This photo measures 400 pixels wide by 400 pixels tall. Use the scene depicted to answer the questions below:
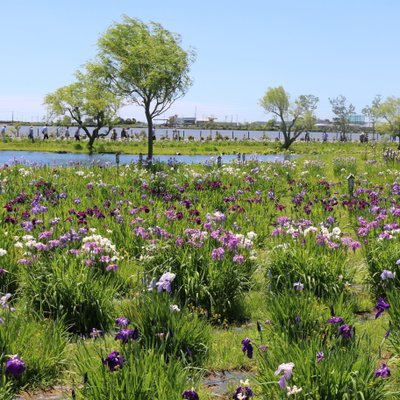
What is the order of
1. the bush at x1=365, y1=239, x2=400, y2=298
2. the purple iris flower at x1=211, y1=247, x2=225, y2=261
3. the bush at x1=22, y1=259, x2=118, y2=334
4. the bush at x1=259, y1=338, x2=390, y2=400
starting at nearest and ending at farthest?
the bush at x1=259, y1=338, x2=390, y2=400 < the bush at x1=22, y1=259, x2=118, y2=334 < the purple iris flower at x1=211, y1=247, x2=225, y2=261 < the bush at x1=365, y1=239, x2=400, y2=298

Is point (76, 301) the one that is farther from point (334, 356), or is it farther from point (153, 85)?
point (153, 85)

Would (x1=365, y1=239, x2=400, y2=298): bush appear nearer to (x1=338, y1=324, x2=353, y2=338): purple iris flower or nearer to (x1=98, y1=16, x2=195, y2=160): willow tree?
(x1=338, y1=324, x2=353, y2=338): purple iris flower

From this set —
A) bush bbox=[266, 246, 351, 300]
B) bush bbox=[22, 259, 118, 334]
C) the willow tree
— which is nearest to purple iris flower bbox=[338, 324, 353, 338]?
bush bbox=[266, 246, 351, 300]

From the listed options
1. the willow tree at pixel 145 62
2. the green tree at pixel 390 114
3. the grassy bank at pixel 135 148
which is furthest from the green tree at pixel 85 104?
the green tree at pixel 390 114

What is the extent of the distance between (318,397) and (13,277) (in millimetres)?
4657

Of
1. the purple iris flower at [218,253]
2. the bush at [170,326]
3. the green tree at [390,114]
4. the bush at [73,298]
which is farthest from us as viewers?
the green tree at [390,114]

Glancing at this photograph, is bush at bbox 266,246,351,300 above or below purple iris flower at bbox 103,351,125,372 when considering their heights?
below

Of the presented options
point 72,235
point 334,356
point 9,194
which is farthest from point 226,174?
point 334,356

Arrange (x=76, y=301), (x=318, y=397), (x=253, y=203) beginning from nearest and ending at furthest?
(x=318, y=397) → (x=76, y=301) → (x=253, y=203)

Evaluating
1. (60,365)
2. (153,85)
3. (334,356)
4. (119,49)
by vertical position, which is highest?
(119,49)

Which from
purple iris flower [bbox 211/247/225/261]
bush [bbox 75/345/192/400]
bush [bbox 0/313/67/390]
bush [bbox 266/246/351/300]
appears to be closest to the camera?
bush [bbox 75/345/192/400]

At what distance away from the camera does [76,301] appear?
5.84 m

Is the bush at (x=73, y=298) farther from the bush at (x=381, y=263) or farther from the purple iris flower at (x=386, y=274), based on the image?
the bush at (x=381, y=263)

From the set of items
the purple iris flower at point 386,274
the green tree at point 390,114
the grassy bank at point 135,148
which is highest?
the green tree at point 390,114
